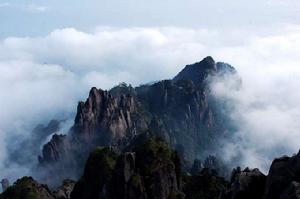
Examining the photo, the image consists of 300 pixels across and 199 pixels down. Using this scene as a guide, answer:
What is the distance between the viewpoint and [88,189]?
113125mm

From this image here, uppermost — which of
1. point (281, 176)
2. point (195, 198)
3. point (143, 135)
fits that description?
point (143, 135)

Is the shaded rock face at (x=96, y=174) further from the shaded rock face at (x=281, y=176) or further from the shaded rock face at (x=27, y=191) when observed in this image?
the shaded rock face at (x=281, y=176)

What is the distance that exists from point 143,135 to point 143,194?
260 feet

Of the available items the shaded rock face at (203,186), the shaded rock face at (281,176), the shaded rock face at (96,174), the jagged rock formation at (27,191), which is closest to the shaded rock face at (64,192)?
the jagged rock formation at (27,191)

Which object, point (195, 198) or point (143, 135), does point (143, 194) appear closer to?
point (195, 198)

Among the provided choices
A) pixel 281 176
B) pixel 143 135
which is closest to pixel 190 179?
pixel 143 135

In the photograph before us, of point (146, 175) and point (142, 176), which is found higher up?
point (146, 175)

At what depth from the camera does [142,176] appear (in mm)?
103312

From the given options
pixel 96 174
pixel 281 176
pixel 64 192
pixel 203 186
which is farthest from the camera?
pixel 64 192

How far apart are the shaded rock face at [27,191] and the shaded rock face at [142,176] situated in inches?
303

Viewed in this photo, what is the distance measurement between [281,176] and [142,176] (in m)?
56.7

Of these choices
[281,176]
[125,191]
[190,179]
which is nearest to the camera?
[281,176]

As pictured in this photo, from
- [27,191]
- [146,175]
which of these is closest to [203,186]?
[146,175]

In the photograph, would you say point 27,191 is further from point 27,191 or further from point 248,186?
point 248,186
